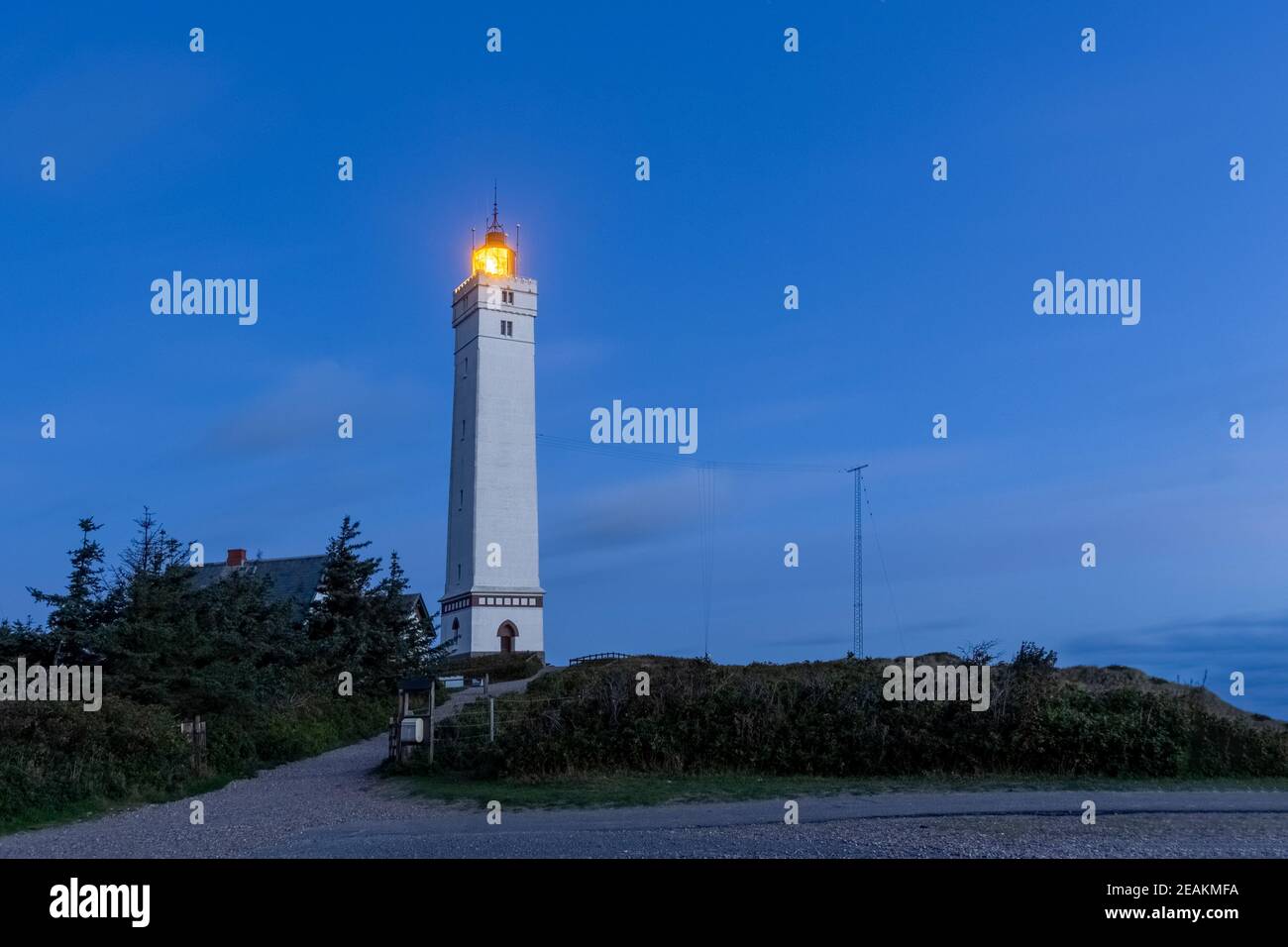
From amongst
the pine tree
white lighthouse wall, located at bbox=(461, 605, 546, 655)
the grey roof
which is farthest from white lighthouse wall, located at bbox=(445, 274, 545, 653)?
the pine tree

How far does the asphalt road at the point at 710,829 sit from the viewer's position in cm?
1151

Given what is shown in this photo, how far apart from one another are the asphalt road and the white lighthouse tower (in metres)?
30.4

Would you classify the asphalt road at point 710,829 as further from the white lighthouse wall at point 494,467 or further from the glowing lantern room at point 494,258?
the glowing lantern room at point 494,258

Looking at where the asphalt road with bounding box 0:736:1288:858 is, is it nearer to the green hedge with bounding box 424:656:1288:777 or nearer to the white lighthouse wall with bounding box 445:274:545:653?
the green hedge with bounding box 424:656:1288:777

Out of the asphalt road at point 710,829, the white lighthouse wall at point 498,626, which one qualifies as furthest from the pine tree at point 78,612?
the white lighthouse wall at point 498,626

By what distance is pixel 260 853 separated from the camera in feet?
41.0

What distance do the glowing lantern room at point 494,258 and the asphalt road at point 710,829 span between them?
37.3 m

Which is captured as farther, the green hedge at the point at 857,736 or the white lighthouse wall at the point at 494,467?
the white lighthouse wall at the point at 494,467

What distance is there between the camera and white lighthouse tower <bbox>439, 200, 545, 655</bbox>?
49.2 metres

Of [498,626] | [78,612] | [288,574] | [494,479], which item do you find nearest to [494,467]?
[494,479]
